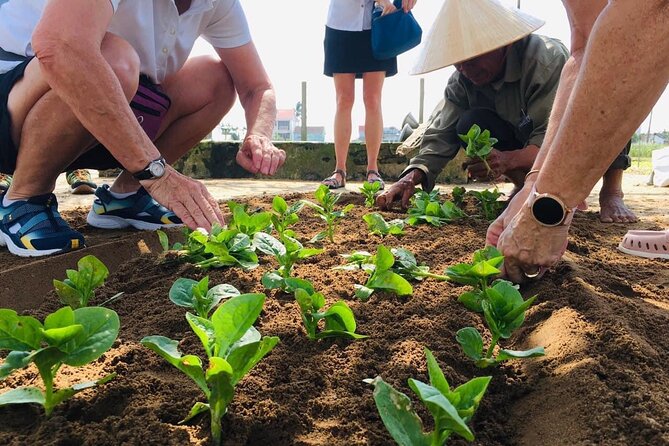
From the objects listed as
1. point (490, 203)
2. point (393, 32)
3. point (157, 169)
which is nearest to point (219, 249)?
point (157, 169)

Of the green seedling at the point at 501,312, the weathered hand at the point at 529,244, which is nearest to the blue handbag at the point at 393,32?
the weathered hand at the point at 529,244

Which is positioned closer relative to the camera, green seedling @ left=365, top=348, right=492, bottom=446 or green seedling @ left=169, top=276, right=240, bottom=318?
green seedling @ left=365, top=348, right=492, bottom=446

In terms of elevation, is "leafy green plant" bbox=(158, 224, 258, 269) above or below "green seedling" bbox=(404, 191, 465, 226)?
above

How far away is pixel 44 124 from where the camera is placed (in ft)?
7.03

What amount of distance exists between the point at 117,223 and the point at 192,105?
2.26 feet

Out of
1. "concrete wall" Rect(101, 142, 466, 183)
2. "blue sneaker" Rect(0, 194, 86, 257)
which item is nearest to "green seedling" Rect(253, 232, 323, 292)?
"blue sneaker" Rect(0, 194, 86, 257)

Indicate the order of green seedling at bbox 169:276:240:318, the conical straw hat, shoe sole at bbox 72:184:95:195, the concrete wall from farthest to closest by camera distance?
the concrete wall, shoe sole at bbox 72:184:95:195, the conical straw hat, green seedling at bbox 169:276:240:318

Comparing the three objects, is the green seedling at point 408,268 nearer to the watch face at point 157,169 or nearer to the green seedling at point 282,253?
the green seedling at point 282,253

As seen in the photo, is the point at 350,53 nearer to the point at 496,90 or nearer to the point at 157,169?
the point at 496,90

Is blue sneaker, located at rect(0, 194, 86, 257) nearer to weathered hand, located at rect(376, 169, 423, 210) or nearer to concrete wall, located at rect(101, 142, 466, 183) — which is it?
weathered hand, located at rect(376, 169, 423, 210)

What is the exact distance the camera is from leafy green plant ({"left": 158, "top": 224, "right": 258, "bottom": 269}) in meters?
1.78

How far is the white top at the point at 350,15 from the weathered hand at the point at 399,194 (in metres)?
1.52

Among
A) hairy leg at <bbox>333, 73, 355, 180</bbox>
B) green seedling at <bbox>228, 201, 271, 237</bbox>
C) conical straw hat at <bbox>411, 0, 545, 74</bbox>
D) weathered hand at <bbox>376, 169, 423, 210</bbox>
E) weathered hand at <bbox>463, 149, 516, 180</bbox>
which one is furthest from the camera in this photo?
hairy leg at <bbox>333, 73, 355, 180</bbox>

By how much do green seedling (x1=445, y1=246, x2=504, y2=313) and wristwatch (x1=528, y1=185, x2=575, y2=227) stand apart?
135 mm
